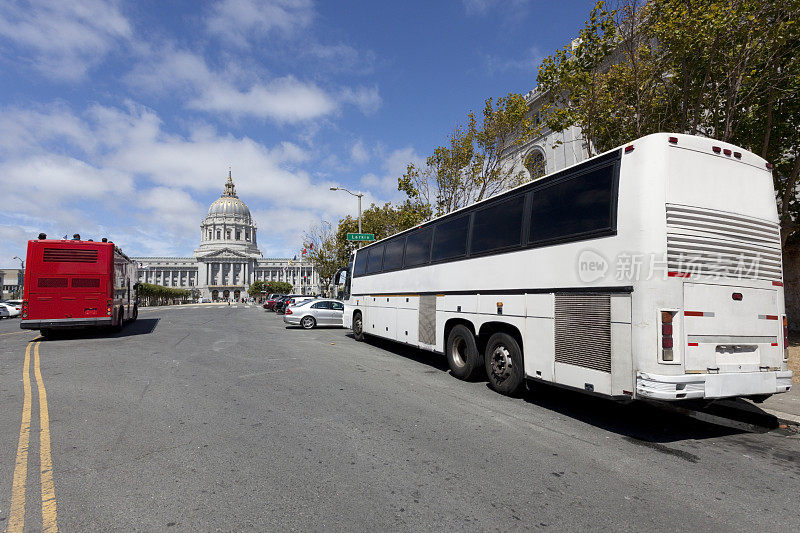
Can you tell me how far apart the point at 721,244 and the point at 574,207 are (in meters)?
1.68

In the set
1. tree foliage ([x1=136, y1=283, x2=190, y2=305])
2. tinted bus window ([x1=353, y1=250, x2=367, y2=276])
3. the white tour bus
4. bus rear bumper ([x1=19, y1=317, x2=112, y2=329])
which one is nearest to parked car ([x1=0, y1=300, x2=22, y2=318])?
tree foliage ([x1=136, y1=283, x2=190, y2=305])

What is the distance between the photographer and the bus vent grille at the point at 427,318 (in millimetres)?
9141

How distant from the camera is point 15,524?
2.98 m

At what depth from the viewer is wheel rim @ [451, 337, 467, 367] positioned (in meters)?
8.26

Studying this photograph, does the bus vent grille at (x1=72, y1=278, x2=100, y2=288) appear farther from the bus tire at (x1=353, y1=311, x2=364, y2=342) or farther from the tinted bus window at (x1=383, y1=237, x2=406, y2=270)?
the tinted bus window at (x1=383, y1=237, x2=406, y2=270)

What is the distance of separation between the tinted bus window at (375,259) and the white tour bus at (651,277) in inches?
241

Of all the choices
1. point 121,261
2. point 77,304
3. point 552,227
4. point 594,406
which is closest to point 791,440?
point 594,406

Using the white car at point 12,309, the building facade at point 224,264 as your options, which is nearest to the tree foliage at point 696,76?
the white car at point 12,309

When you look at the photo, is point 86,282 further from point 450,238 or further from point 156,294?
point 156,294

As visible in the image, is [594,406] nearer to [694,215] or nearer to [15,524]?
[694,215]

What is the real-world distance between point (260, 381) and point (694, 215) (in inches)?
280

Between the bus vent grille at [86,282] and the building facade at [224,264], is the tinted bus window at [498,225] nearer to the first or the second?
the bus vent grille at [86,282]

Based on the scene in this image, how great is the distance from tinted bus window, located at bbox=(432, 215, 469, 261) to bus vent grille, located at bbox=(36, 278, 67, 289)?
42.2 ft

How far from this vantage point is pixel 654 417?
5.86 meters
